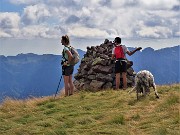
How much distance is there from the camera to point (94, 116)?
499 inches

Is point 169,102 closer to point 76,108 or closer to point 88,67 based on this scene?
point 76,108

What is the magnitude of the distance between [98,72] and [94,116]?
462 inches

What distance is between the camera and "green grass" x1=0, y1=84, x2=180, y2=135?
10617mm

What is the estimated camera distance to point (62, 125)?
456 inches

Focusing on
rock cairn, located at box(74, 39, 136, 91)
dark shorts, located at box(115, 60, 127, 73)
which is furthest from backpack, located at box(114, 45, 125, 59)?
rock cairn, located at box(74, 39, 136, 91)

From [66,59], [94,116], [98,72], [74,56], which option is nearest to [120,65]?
[74,56]

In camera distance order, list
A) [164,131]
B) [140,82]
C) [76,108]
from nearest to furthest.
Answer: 1. [164,131]
2. [76,108]
3. [140,82]

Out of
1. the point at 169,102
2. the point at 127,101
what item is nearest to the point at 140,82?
the point at 127,101

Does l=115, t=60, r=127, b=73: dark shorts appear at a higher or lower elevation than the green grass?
higher

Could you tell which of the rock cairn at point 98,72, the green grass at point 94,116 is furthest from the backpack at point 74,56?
the rock cairn at point 98,72

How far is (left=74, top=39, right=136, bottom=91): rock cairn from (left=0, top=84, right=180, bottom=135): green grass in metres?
6.13

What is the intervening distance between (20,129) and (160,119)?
4254 millimetres

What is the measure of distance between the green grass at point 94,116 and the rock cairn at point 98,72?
613 cm

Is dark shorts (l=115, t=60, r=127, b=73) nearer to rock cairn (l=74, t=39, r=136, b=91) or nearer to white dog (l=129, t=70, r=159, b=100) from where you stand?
white dog (l=129, t=70, r=159, b=100)
